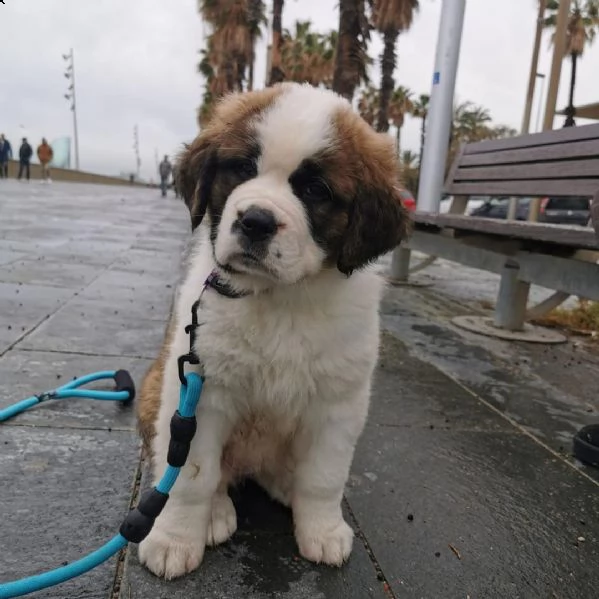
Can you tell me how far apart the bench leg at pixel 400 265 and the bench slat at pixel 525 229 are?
228 centimetres

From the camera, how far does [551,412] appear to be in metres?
3.75

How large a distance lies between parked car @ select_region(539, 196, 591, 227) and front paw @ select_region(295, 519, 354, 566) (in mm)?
18915

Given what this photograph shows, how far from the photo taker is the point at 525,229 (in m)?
4.17

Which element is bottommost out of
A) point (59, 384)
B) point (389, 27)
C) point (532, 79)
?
point (59, 384)

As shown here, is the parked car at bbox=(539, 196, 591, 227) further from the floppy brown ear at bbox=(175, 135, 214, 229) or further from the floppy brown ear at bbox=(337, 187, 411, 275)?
the floppy brown ear at bbox=(175, 135, 214, 229)

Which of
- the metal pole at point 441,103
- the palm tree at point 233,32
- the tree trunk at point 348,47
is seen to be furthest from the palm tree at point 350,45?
the palm tree at point 233,32

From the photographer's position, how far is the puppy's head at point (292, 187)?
1930 mm

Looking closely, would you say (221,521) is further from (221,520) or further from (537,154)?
(537,154)

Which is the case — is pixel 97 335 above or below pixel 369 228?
below

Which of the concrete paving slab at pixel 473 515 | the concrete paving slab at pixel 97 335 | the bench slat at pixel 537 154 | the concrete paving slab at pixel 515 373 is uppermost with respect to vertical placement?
the bench slat at pixel 537 154

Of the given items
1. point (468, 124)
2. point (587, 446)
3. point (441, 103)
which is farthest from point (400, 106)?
point (587, 446)

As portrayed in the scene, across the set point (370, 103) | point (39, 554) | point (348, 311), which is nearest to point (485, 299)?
point (348, 311)

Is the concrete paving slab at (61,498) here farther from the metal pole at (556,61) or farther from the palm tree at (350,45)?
the metal pole at (556,61)

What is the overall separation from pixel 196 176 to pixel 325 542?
55.5 inches
